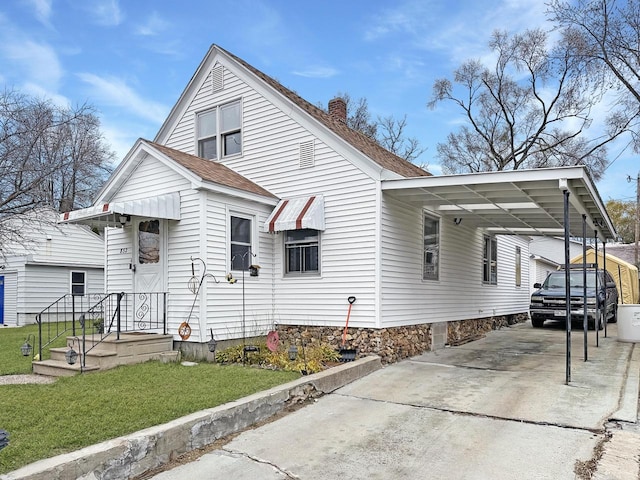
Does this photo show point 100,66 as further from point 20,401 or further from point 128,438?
point 128,438

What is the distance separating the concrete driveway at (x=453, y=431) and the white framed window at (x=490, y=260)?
6.45 meters

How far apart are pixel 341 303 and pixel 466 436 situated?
4615 mm

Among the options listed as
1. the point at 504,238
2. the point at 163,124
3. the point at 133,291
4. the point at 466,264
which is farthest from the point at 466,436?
the point at 504,238

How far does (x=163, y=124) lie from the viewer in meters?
12.8

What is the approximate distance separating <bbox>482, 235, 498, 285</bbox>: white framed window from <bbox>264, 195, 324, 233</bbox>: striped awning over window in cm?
718

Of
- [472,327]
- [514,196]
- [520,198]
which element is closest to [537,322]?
[472,327]

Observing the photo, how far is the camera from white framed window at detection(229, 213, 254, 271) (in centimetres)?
962

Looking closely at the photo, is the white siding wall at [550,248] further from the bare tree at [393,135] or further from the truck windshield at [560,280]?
the truck windshield at [560,280]

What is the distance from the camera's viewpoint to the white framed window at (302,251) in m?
10.2

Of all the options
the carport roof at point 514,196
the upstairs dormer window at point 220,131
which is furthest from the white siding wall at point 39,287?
the carport roof at point 514,196

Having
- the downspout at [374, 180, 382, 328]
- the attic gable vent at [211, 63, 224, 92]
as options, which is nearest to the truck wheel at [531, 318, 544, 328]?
the downspout at [374, 180, 382, 328]

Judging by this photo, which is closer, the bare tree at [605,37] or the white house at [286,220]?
the white house at [286,220]

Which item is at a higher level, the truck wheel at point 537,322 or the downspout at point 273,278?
the downspout at point 273,278

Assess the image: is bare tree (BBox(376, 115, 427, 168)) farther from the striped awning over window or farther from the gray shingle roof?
the striped awning over window
